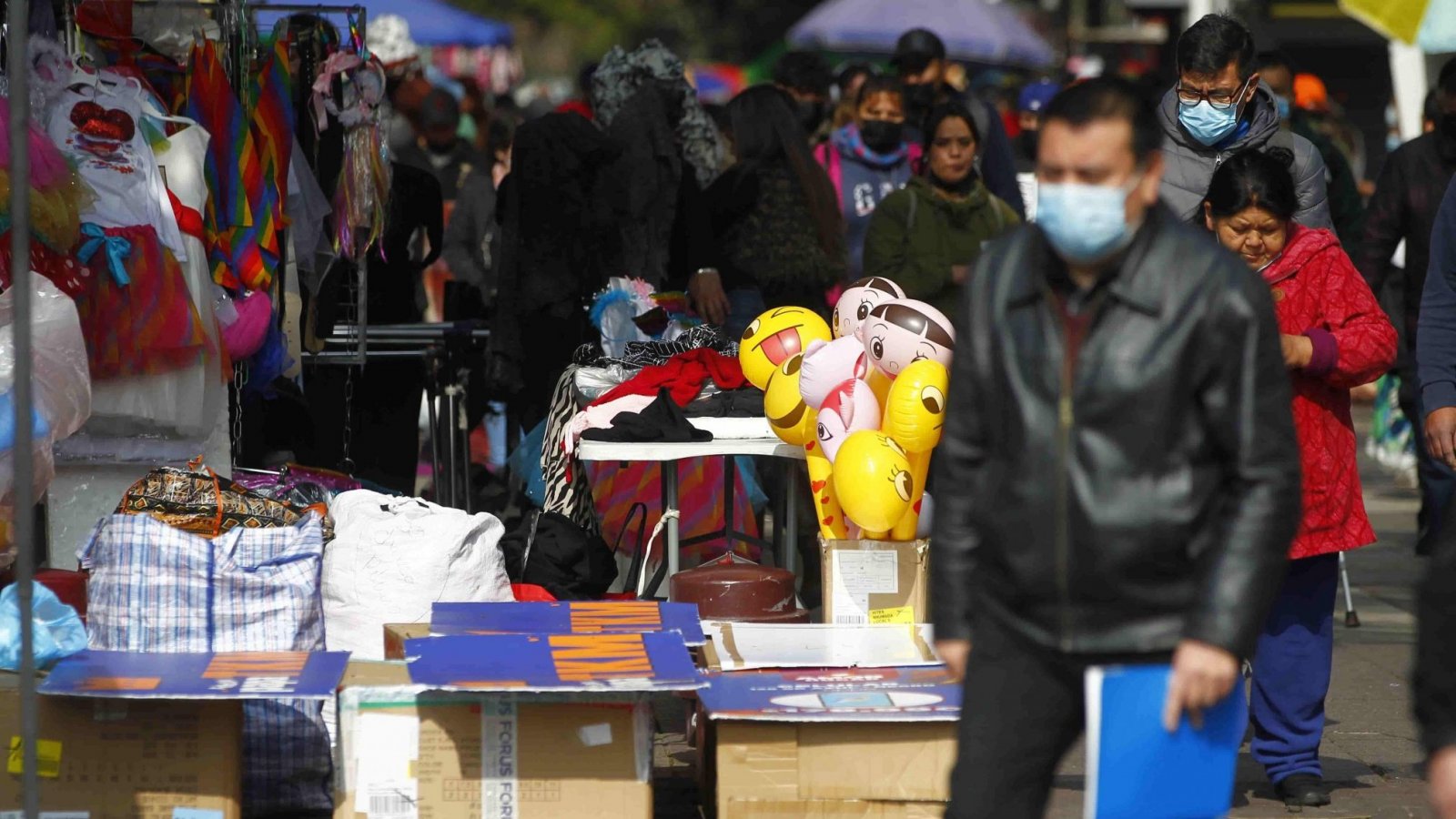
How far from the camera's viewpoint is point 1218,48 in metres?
5.79

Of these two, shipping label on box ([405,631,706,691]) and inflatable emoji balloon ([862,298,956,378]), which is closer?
shipping label on box ([405,631,706,691])

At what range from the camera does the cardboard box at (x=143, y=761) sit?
480 centimetres

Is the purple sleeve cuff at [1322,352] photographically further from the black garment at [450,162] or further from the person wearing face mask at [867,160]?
the black garment at [450,162]

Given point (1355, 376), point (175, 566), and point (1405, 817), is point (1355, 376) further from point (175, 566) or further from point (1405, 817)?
point (175, 566)

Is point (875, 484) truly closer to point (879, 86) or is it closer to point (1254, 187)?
point (1254, 187)

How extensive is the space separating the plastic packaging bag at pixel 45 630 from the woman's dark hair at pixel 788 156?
4.53 meters

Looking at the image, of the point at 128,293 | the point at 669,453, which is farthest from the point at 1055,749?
the point at 128,293

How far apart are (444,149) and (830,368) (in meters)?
8.15

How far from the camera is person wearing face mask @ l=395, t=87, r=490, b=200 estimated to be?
44.2 ft

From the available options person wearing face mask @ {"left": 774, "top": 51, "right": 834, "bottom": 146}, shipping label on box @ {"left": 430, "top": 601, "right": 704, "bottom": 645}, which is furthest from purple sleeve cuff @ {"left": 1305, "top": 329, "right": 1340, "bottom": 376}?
person wearing face mask @ {"left": 774, "top": 51, "right": 834, "bottom": 146}

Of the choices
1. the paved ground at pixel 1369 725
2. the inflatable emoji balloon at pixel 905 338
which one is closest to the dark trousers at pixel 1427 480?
the paved ground at pixel 1369 725

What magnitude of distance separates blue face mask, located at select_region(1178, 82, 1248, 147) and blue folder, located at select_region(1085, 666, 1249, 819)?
2.86 m

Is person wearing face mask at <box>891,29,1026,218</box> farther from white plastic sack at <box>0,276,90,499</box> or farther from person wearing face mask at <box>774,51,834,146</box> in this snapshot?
white plastic sack at <box>0,276,90,499</box>

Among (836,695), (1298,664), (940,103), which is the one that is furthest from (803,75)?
(836,695)
